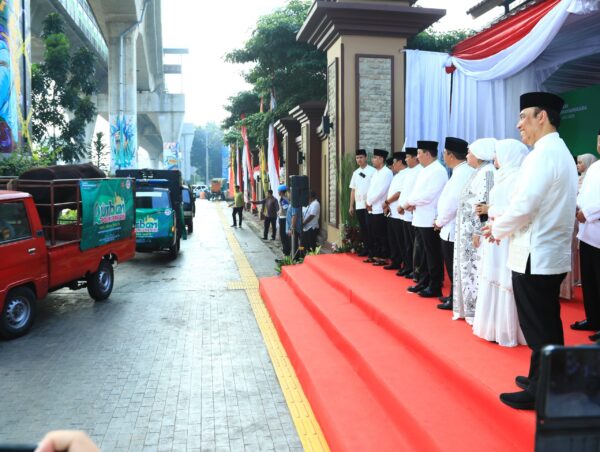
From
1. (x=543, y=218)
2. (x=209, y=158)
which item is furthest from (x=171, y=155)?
(x=209, y=158)

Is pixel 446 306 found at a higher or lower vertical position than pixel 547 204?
lower

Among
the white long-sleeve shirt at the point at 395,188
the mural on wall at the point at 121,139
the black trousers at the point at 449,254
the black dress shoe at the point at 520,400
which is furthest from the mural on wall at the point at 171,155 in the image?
the black dress shoe at the point at 520,400

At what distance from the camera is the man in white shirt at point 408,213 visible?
7473mm

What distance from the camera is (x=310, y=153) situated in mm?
17438

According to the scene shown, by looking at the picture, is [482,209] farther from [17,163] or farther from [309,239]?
[17,163]

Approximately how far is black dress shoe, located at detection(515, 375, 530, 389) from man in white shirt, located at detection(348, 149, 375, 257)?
6.27 metres

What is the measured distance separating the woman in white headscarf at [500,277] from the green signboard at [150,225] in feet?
33.4

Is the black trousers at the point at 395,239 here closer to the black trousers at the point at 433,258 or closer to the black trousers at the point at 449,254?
the black trousers at the point at 433,258

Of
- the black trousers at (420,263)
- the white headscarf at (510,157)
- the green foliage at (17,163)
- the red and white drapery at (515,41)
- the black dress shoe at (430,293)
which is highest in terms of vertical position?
the red and white drapery at (515,41)

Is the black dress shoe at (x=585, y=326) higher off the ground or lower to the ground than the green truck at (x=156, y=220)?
lower

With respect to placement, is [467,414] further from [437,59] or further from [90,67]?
[90,67]

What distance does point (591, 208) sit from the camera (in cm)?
504

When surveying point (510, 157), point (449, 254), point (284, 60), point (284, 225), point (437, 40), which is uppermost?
point (437, 40)

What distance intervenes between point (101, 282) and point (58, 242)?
4.26 feet
